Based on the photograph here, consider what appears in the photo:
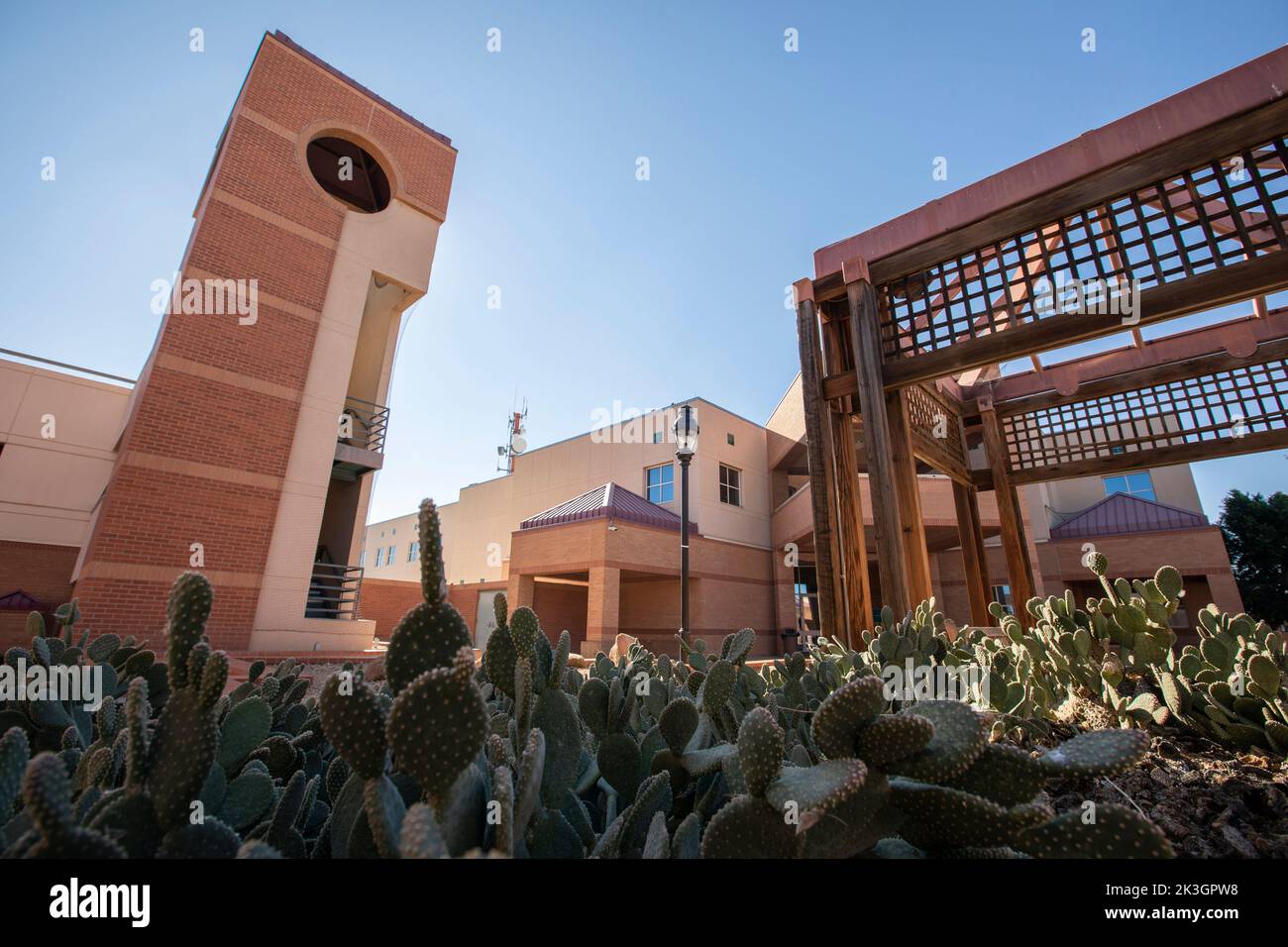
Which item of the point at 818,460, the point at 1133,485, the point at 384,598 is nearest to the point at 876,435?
the point at 818,460

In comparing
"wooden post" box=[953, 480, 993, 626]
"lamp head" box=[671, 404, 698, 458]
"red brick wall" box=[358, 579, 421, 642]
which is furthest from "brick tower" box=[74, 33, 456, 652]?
"red brick wall" box=[358, 579, 421, 642]

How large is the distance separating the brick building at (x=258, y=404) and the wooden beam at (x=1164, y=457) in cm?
1243

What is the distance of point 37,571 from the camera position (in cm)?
1204

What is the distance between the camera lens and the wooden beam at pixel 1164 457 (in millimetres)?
7387

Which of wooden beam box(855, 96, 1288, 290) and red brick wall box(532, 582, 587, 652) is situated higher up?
wooden beam box(855, 96, 1288, 290)

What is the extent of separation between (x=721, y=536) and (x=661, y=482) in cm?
304

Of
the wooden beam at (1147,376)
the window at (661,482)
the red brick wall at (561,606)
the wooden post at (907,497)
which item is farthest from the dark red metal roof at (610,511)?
the wooden post at (907,497)

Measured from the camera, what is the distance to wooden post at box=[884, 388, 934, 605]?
17.6ft

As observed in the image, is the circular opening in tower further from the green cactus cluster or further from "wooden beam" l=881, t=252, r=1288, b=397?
the green cactus cluster

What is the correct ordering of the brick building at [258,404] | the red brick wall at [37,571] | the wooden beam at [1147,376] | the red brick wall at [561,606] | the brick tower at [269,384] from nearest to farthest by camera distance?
the wooden beam at [1147,376] < the brick tower at [269,384] < the brick building at [258,404] < the red brick wall at [37,571] < the red brick wall at [561,606]

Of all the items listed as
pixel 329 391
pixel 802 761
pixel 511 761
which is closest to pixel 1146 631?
pixel 802 761

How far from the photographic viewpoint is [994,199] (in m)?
5.02

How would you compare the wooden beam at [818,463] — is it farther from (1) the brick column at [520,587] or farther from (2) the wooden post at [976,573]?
(1) the brick column at [520,587]

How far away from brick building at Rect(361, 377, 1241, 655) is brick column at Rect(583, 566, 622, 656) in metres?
0.03
